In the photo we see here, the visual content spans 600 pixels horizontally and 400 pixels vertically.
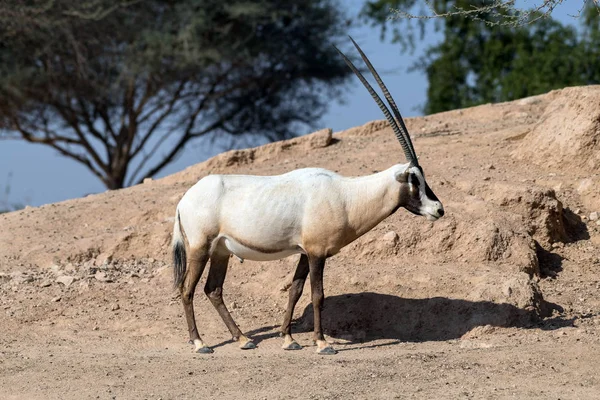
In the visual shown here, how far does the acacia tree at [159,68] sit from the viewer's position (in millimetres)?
24219

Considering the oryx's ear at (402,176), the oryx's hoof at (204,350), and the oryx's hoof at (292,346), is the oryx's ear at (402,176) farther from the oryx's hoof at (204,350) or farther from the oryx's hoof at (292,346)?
the oryx's hoof at (204,350)

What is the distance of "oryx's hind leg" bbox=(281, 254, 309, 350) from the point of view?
26.8ft

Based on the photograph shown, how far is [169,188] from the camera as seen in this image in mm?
12727

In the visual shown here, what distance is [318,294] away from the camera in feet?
26.3

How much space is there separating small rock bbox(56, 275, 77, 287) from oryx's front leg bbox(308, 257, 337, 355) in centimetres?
313

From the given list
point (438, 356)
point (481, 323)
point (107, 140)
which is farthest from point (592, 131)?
point (107, 140)

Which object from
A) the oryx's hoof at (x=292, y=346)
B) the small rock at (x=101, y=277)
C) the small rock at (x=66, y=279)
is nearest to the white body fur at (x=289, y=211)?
the oryx's hoof at (x=292, y=346)

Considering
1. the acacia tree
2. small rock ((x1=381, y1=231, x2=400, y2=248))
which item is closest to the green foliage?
the acacia tree

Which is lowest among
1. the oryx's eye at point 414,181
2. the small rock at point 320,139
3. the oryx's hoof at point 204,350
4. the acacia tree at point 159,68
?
the oryx's hoof at point 204,350

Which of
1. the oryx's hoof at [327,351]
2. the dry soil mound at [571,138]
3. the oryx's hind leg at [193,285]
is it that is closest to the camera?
the oryx's hoof at [327,351]

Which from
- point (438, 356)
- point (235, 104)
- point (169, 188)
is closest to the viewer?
point (438, 356)

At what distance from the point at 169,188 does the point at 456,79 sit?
18.1 metres

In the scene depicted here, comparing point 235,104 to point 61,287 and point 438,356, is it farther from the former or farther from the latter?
point 438,356

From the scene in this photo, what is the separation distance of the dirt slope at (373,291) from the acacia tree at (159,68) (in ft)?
38.1
